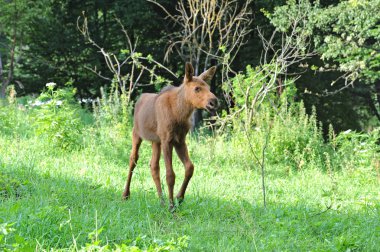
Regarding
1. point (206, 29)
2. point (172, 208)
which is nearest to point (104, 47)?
point (206, 29)

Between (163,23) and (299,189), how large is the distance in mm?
16460

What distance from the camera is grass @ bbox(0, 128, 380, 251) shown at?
16.7 ft

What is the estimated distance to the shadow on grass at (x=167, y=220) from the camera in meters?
5.07

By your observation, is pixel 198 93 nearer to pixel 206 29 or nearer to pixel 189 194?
pixel 189 194

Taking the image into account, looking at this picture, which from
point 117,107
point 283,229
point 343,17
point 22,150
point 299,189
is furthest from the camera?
point 343,17

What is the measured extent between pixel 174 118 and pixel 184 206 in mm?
1078

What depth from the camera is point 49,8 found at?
23.6m

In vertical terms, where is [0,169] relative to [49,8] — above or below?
below

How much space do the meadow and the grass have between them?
0.02 meters

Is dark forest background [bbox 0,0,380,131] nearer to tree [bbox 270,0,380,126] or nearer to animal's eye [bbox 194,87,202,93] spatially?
tree [bbox 270,0,380,126]

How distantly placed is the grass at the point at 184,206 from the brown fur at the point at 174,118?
0.37 m

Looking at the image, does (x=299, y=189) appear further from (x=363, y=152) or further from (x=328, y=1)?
(x=328, y=1)

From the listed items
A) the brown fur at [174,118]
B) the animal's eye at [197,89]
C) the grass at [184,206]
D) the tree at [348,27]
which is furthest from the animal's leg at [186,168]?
the tree at [348,27]

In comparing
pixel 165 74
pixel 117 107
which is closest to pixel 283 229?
pixel 117 107
